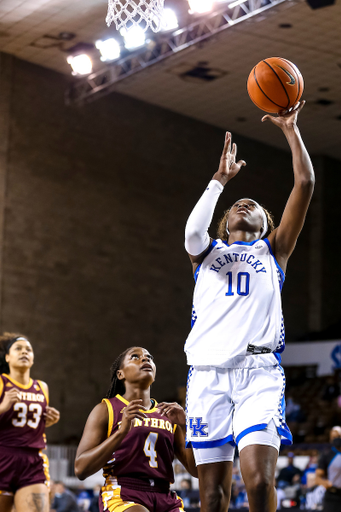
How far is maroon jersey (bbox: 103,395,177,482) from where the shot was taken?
4.29 m

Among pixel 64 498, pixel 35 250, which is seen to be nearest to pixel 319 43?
pixel 35 250

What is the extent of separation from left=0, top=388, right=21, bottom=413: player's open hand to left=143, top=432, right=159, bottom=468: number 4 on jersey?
1.88 m

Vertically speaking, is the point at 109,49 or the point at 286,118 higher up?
the point at 109,49

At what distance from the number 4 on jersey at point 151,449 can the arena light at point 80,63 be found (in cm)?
1239

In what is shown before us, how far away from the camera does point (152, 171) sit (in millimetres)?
18938

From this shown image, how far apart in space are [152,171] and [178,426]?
48.4 feet

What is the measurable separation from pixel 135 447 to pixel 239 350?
1169mm

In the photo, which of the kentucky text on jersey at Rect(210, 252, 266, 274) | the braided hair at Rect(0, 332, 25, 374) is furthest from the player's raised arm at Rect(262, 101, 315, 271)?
the braided hair at Rect(0, 332, 25, 374)

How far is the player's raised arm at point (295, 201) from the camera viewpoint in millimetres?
3742

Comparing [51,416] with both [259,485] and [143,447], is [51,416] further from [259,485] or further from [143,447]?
[259,485]

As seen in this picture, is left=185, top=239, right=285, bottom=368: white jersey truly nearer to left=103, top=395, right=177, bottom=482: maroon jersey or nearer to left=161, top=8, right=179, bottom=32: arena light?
left=103, top=395, right=177, bottom=482: maroon jersey

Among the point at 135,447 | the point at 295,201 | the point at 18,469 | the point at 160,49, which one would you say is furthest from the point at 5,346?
the point at 160,49

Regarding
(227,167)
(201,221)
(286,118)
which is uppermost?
(286,118)

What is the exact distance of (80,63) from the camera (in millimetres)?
15562
